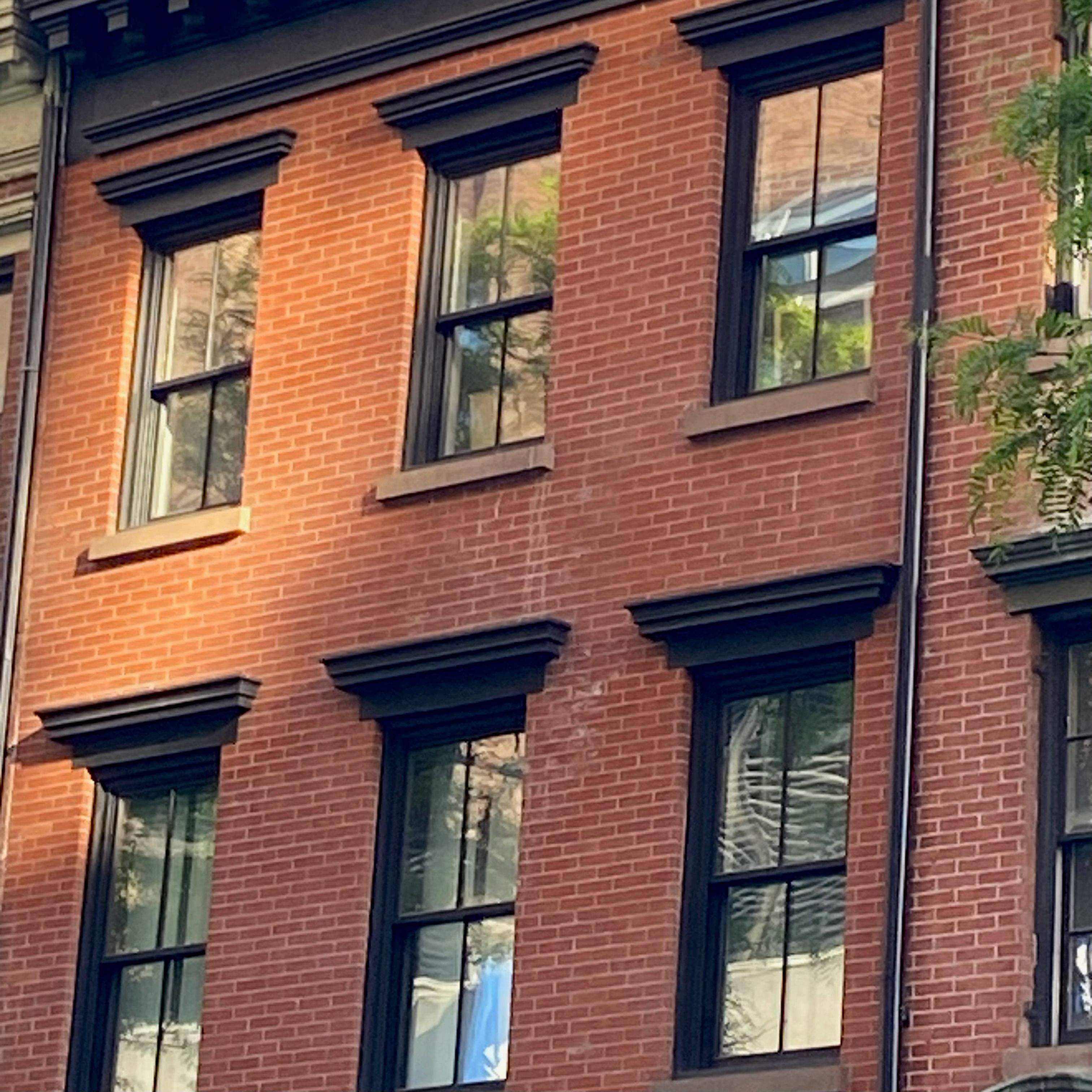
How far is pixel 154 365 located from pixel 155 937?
352 cm

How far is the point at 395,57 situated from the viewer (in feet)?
64.5

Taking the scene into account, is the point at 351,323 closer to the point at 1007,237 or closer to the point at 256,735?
the point at 256,735

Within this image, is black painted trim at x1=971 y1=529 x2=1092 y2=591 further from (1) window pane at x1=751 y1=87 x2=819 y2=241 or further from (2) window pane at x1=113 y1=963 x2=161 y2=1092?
(2) window pane at x1=113 y1=963 x2=161 y2=1092

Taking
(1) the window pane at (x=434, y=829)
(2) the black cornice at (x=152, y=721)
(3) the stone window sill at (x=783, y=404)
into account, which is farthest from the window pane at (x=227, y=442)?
(3) the stone window sill at (x=783, y=404)

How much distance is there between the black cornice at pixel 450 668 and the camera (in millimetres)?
17750

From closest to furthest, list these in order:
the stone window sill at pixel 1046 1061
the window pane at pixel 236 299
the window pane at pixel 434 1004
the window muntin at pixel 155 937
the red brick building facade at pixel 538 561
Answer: the stone window sill at pixel 1046 1061 → the red brick building facade at pixel 538 561 → the window pane at pixel 434 1004 → the window muntin at pixel 155 937 → the window pane at pixel 236 299

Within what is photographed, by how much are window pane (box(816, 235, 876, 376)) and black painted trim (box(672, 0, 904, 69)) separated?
1.13m

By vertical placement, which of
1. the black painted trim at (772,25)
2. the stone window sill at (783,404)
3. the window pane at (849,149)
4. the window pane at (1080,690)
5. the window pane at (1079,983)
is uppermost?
the black painted trim at (772,25)

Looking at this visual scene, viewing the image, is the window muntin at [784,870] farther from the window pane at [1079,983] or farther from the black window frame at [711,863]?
the window pane at [1079,983]

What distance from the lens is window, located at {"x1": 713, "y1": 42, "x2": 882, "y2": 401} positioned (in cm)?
1762

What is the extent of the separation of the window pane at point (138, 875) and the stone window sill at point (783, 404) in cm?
416

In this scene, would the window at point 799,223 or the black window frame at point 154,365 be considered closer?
the window at point 799,223

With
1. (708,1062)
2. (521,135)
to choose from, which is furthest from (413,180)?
(708,1062)

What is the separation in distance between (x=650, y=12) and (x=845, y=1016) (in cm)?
581
